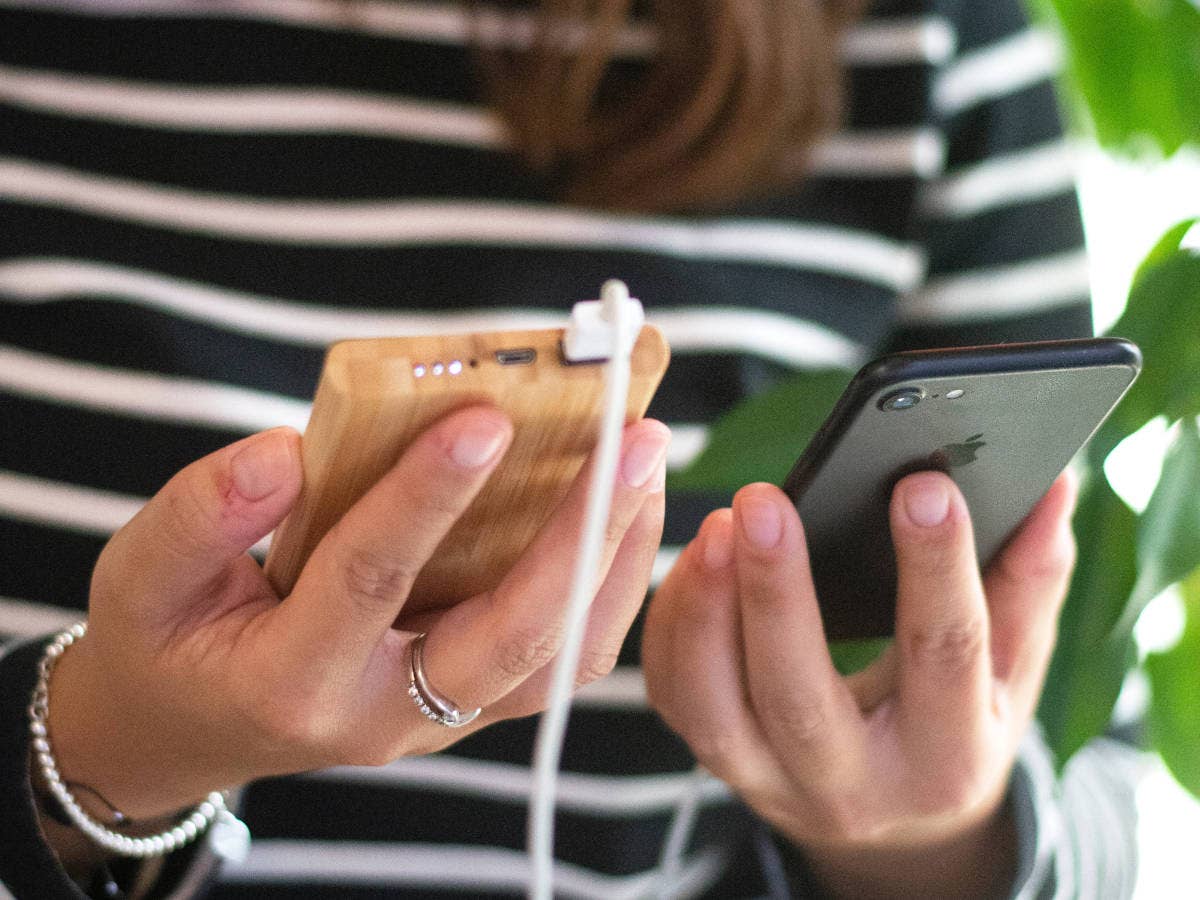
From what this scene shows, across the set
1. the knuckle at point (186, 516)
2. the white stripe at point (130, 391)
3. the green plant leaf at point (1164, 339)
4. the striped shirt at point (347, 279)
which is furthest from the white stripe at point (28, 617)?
the green plant leaf at point (1164, 339)

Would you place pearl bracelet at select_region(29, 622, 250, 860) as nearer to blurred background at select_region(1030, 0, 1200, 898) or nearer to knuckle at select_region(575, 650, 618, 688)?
knuckle at select_region(575, 650, 618, 688)

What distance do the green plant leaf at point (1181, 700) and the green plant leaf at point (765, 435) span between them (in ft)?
0.61

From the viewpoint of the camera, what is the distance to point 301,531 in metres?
0.34

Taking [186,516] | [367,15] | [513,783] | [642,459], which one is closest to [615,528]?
[642,459]

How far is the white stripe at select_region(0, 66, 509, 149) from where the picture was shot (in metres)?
0.64

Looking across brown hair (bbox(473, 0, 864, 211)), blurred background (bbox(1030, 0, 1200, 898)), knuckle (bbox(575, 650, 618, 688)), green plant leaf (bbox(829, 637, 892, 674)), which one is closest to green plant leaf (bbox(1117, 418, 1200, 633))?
blurred background (bbox(1030, 0, 1200, 898))

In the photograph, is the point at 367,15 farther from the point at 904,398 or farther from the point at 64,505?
the point at 904,398

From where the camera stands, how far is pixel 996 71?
700mm

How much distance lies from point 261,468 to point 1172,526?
13.4 inches

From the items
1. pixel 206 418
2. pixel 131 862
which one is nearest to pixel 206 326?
pixel 206 418

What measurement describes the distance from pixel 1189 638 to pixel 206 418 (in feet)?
1.67

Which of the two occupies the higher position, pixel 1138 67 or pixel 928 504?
pixel 1138 67

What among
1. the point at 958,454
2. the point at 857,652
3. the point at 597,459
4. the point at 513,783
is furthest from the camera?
the point at 513,783

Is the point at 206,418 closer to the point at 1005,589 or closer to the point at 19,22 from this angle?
the point at 19,22
